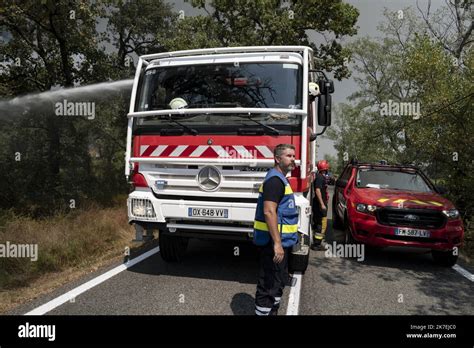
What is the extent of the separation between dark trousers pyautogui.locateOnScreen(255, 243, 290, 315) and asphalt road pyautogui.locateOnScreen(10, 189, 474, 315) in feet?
1.56

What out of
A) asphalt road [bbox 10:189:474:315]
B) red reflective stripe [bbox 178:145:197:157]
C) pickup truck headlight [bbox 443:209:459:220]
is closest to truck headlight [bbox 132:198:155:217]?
red reflective stripe [bbox 178:145:197:157]

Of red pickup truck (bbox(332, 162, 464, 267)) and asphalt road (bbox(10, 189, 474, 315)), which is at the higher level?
red pickup truck (bbox(332, 162, 464, 267))

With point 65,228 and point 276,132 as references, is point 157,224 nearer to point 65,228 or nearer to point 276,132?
point 276,132

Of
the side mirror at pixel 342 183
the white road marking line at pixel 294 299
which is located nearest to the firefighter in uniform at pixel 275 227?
the white road marking line at pixel 294 299

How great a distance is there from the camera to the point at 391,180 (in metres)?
7.59

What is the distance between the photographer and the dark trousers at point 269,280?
3.65m

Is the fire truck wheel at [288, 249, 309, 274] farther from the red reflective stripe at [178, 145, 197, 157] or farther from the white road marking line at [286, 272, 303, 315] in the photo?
the red reflective stripe at [178, 145, 197, 157]

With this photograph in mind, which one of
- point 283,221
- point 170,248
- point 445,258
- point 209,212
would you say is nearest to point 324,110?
point 209,212

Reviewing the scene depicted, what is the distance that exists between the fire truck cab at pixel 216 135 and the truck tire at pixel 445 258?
295 cm

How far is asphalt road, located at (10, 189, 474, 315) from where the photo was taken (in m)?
4.21

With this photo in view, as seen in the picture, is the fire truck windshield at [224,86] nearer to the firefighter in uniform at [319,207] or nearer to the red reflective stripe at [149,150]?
the red reflective stripe at [149,150]

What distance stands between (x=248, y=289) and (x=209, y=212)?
3.61 ft
